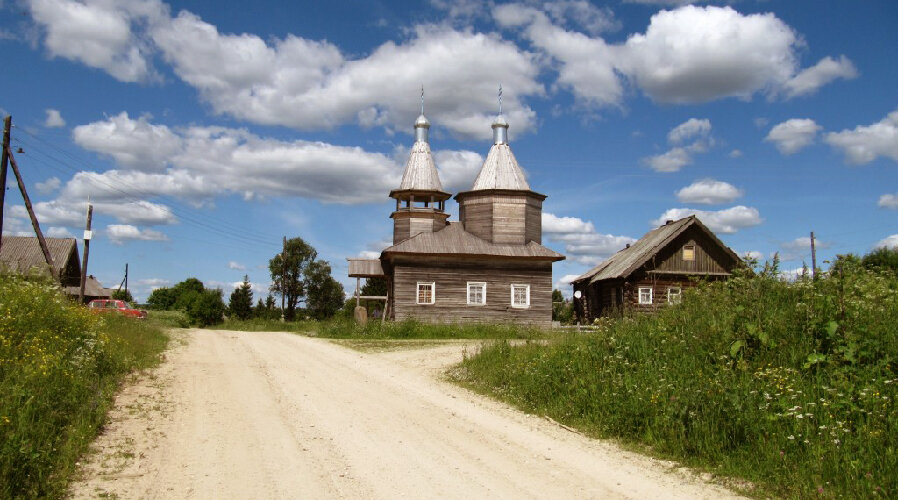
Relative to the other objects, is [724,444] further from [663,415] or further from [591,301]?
[591,301]

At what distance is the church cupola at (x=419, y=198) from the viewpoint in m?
35.1

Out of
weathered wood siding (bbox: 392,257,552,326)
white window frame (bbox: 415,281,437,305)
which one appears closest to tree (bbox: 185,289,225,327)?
weathered wood siding (bbox: 392,257,552,326)

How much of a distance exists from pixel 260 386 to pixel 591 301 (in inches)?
1221

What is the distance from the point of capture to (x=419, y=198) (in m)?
35.7

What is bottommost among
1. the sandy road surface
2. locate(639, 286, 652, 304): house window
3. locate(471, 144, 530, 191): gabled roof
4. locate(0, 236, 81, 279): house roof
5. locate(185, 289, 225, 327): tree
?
the sandy road surface

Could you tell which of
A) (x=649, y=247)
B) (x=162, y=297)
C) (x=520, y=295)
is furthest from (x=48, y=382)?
(x=162, y=297)

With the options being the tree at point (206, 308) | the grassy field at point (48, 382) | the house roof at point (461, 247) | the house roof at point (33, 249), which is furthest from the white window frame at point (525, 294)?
the house roof at point (33, 249)

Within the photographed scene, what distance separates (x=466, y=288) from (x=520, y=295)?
8.92ft

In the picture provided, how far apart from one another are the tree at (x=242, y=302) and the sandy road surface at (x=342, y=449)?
141 feet

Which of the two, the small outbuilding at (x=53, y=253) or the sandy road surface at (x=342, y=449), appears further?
the small outbuilding at (x=53, y=253)

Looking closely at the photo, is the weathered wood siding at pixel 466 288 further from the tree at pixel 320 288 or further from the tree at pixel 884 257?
the tree at pixel 320 288

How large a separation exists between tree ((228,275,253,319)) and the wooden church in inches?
867

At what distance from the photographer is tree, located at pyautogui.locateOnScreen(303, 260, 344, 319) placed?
6850 centimetres

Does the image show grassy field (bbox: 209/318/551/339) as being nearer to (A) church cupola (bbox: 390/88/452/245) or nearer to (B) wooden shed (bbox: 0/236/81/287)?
(A) church cupola (bbox: 390/88/452/245)
